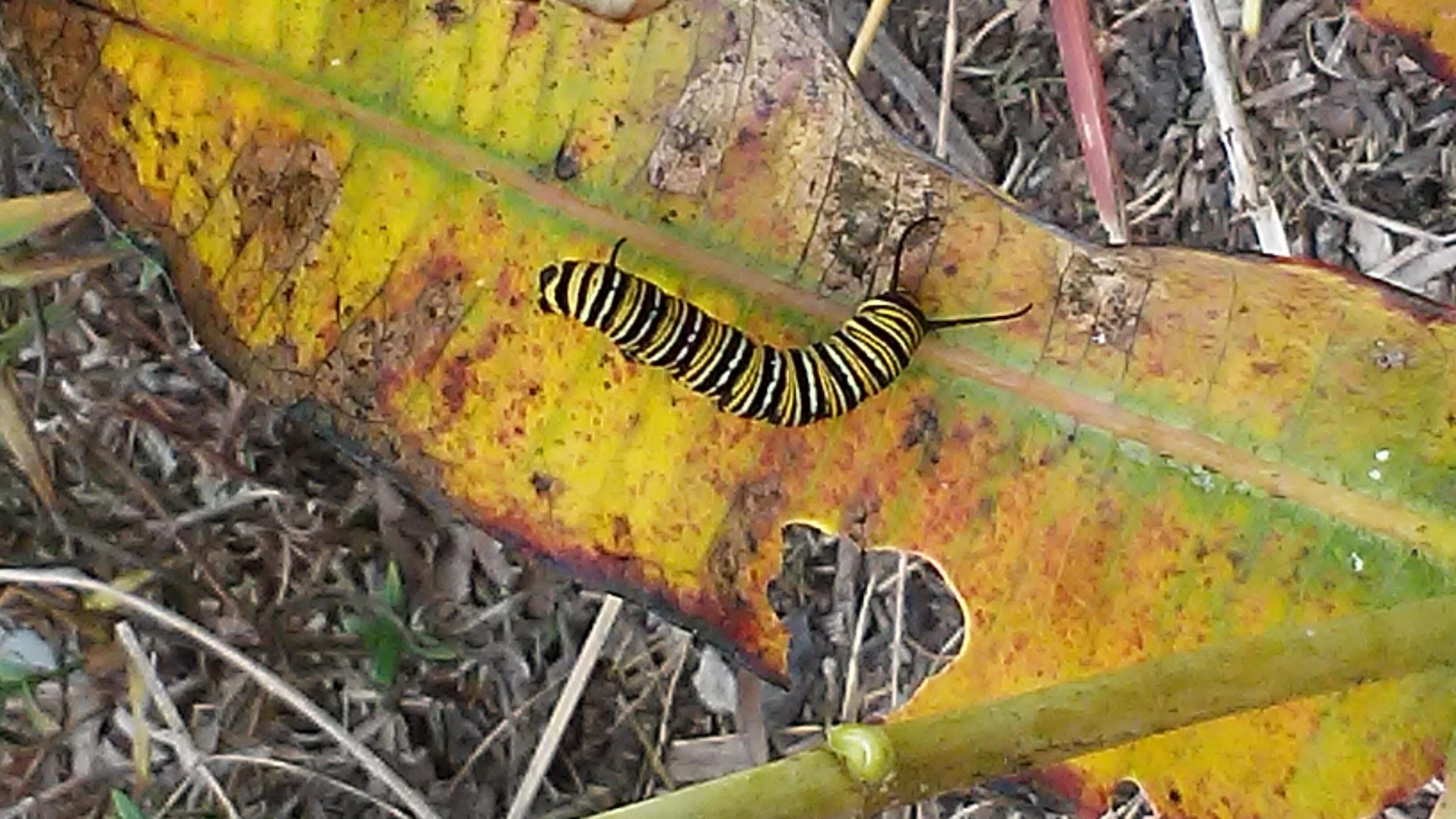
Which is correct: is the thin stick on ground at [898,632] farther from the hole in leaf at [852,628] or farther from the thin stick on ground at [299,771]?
the thin stick on ground at [299,771]

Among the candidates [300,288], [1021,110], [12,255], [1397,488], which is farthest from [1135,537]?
[12,255]

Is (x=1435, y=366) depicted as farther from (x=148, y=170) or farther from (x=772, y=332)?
(x=148, y=170)

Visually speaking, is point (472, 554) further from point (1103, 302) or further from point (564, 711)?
point (1103, 302)

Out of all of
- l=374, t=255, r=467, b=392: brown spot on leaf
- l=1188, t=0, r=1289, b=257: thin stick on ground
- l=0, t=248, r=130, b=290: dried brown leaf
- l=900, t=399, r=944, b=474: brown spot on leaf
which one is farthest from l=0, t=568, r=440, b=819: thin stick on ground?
l=1188, t=0, r=1289, b=257: thin stick on ground

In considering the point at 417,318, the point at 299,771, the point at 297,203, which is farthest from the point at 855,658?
the point at 297,203

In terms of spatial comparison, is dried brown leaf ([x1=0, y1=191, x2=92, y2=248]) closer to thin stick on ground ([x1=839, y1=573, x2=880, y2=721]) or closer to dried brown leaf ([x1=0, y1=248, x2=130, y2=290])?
dried brown leaf ([x1=0, y1=248, x2=130, y2=290])

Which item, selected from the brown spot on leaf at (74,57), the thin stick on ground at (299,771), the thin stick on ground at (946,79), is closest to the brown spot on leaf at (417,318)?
the brown spot on leaf at (74,57)
